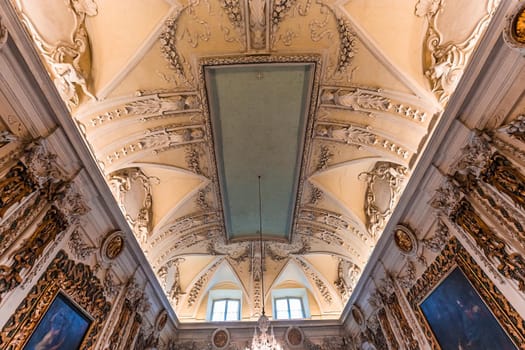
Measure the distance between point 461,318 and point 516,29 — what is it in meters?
4.65

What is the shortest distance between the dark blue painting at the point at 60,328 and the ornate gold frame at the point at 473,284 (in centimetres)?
704

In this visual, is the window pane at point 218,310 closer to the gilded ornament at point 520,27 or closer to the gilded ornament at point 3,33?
the gilded ornament at point 3,33

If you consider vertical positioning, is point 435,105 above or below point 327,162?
below

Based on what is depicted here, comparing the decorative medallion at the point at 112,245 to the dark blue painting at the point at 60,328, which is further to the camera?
the decorative medallion at the point at 112,245

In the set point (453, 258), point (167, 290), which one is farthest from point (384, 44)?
point (167, 290)

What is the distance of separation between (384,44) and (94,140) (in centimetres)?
653

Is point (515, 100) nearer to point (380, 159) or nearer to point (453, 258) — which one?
point (453, 258)

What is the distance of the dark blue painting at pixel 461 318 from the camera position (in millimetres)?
4320

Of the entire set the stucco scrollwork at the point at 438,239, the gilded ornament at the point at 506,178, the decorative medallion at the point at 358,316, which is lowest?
the gilded ornament at the point at 506,178

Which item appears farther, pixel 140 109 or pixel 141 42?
pixel 140 109

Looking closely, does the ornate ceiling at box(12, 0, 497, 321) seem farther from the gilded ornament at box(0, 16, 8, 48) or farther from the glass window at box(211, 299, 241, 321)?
the glass window at box(211, 299, 241, 321)

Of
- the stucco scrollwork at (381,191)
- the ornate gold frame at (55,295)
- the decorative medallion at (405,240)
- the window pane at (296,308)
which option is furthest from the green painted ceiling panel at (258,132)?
the window pane at (296,308)

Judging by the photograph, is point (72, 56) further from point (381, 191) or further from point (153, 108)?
point (381, 191)

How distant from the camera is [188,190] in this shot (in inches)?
350
